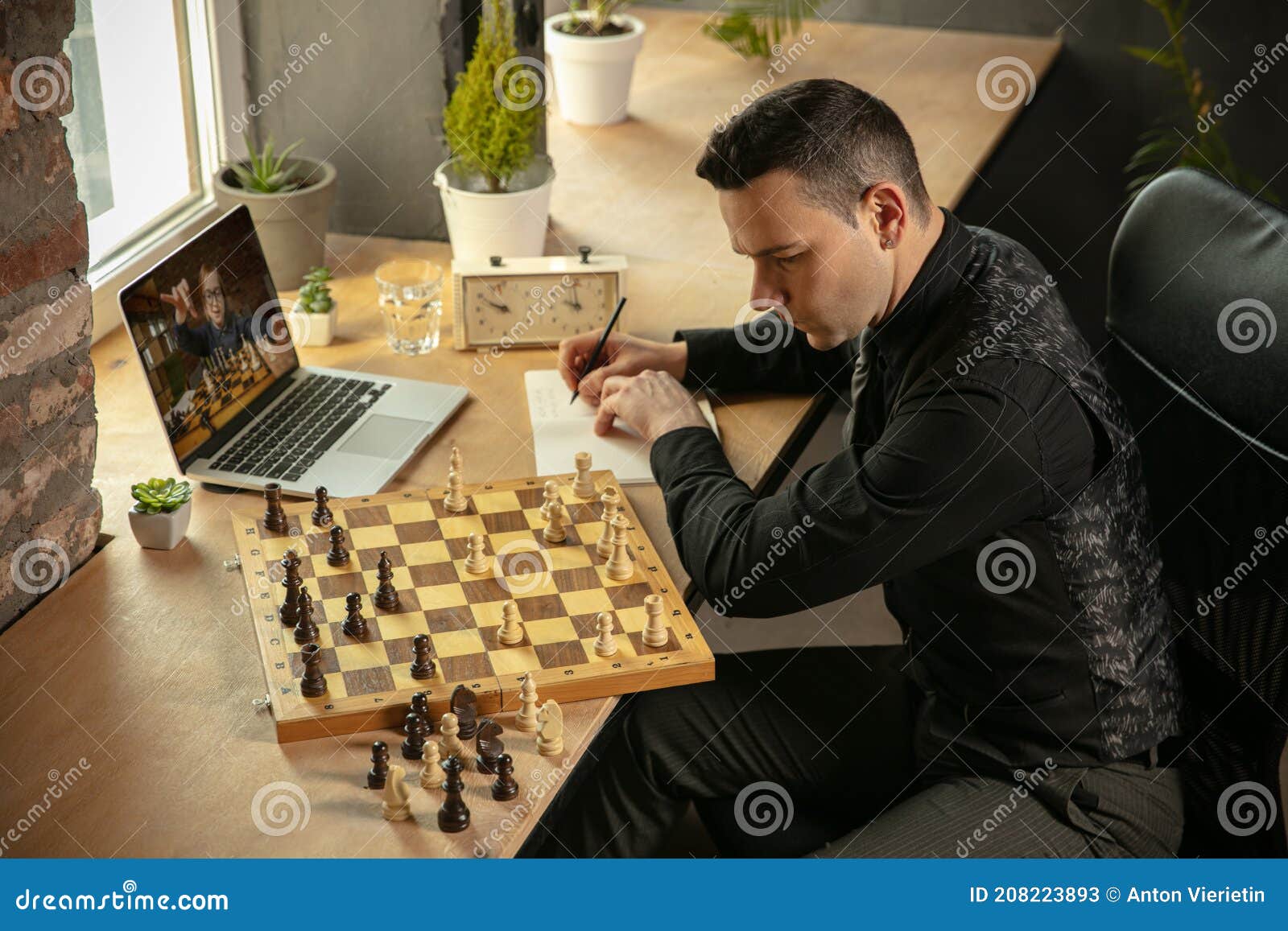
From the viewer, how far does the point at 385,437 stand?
6.73 feet

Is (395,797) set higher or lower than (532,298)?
higher

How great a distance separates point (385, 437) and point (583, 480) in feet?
1.20

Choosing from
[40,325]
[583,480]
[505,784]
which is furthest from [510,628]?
[40,325]

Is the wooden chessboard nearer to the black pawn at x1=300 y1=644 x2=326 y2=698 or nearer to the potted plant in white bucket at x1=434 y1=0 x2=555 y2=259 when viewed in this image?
the black pawn at x1=300 y1=644 x2=326 y2=698

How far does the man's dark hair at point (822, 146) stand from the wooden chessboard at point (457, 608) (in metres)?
0.49

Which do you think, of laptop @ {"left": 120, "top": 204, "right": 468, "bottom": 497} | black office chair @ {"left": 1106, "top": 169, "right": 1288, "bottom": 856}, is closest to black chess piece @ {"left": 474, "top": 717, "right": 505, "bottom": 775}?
laptop @ {"left": 120, "top": 204, "right": 468, "bottom": 497}

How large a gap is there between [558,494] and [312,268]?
985mm

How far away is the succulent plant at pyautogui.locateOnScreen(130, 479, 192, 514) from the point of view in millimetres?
1756

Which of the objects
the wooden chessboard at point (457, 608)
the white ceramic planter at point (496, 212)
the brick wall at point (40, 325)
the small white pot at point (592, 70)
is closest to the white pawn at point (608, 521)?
the wooden chessboard at point (457, 608)

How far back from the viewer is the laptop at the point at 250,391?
1912mm

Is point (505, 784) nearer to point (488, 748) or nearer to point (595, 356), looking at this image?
point (488, 748)

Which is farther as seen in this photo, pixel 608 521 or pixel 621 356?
pixel 621 356

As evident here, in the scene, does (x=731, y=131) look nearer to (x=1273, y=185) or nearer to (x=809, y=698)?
(x=809, y=698)

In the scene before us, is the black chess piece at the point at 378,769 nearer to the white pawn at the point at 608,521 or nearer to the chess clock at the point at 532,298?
the white pawn at the point at 608,521
